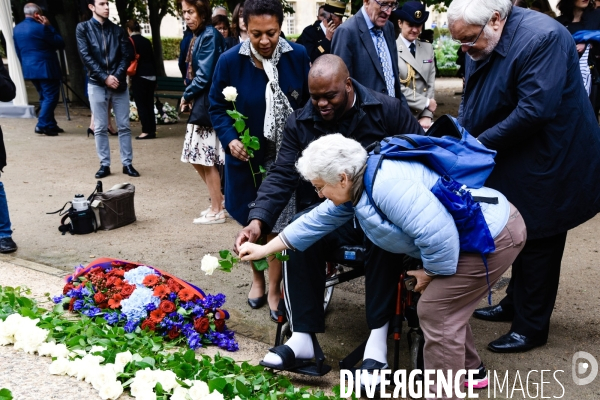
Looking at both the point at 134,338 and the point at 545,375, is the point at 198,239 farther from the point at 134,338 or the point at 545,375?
the point at 545,375

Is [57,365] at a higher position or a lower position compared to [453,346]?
lower

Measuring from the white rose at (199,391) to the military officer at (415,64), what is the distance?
10.3 feet

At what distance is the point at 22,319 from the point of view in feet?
12.0

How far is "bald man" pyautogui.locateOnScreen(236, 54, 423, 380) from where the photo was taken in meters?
3.28

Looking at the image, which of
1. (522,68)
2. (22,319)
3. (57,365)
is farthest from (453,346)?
(22,319)

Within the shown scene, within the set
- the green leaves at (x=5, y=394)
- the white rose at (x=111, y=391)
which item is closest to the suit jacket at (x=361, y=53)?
the white rose at (x=111, y=391)

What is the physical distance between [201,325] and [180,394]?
72 cm

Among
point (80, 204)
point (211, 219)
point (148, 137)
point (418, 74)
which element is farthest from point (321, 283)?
point (148, 137)

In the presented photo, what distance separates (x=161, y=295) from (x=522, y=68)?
2.29 meters

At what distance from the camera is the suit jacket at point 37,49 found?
11144 millimetres

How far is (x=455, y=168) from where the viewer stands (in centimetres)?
289

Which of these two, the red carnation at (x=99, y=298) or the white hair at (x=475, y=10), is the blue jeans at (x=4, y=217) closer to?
the red carnation at (x=99, y=298)

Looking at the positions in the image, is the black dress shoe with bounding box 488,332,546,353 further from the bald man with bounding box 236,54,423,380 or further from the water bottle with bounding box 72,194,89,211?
the water bottle with bounding box 72,194,89,211

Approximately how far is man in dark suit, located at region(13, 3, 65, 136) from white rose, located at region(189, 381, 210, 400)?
30.8 feet
